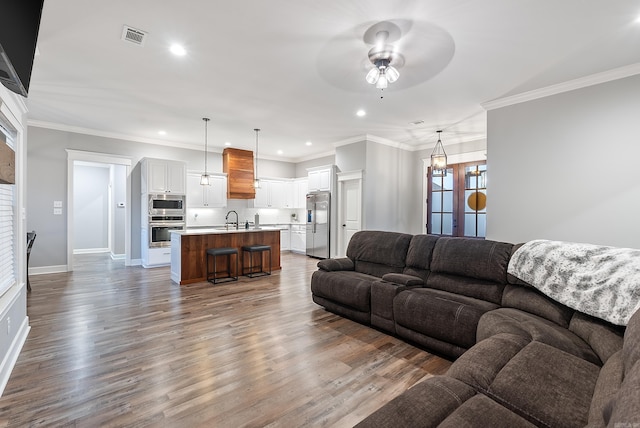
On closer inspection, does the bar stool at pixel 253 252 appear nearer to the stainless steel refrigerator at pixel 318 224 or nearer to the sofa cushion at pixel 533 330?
the stainless steel refrigerator at pixel 318 224

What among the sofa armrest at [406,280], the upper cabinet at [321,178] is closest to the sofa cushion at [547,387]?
the sofa armrest at [406,280]

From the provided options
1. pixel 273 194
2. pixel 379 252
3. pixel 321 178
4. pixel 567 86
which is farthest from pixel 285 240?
pixel 567 86

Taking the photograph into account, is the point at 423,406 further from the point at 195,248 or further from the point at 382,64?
the point at 195,248

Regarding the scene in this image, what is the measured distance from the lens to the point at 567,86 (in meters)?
3.76

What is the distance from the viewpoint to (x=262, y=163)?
29.4ft

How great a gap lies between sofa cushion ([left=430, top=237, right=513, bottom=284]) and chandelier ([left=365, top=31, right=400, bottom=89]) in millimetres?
1787

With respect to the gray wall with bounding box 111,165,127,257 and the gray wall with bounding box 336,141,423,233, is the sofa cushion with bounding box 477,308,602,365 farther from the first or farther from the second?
the gray wall with bounding box 111,165,127,257

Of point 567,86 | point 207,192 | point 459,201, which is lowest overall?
point 459,201

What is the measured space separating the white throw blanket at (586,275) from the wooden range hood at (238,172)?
6582mm

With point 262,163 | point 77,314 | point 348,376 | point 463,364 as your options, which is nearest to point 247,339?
point 348,376

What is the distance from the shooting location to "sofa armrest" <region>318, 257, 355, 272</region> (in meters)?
3.82

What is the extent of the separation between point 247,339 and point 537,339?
2360 mm

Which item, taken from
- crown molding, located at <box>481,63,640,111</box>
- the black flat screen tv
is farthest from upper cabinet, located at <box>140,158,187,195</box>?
crown molding, located at <box>481,63,640,111</box>

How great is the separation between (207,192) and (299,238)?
2.84 meters
